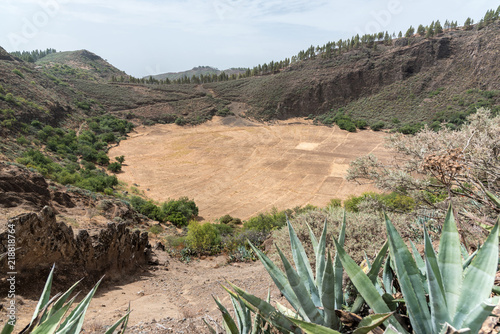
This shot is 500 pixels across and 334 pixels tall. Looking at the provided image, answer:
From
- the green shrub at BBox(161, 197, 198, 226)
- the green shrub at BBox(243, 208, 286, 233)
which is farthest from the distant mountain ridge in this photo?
the green shrub at BBox(243, 208, 286, 233)

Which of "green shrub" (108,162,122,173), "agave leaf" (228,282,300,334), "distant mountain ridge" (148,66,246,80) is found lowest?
"green shrub" (108,162,122,173)

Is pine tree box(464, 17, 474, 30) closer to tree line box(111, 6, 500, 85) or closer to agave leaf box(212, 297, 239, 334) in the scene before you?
tree line box(111, 6, 500, 85)

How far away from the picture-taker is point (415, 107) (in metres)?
40.0

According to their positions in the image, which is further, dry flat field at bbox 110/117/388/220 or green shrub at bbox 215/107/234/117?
green shrub at bbox 215/107/234/117

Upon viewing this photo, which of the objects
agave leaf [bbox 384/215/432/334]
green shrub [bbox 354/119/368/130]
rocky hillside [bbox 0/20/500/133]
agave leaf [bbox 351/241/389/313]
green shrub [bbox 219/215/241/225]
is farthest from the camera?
rocky hillside [bbox 0/20/500/133]

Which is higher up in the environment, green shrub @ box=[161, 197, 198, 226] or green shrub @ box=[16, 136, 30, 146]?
green shrub @ box=[16, 136, 30, 146]

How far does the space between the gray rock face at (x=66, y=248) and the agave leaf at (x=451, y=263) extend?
17.5ft

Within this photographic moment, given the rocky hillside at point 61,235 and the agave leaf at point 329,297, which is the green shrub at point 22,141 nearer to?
the rocky hillside at point 61,235

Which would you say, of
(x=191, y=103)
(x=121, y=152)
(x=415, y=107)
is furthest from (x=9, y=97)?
(x=415, y=107)

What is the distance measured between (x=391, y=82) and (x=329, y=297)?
51.9 meters

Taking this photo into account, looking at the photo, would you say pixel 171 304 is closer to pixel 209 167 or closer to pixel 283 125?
pixel 209 167

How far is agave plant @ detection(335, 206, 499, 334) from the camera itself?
4.45 ft

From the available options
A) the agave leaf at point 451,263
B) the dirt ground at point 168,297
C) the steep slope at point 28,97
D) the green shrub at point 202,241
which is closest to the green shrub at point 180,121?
the steep slope at point 28,97

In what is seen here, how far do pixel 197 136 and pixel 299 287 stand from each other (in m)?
33.8
